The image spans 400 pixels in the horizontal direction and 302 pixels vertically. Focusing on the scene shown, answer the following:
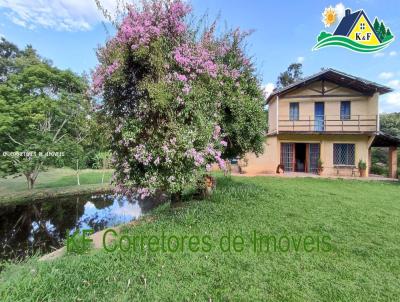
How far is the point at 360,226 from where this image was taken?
5051 millimetres

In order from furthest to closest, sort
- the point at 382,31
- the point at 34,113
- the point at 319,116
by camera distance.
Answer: the point at 319,116, the point at 382,31, the point at 34,113

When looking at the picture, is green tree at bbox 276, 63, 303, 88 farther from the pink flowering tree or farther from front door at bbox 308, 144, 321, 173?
the pink flowering tree

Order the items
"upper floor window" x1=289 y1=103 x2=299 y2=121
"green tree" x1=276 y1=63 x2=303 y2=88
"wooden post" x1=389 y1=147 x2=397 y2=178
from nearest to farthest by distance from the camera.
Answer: "wooden post" x1=389 y1=147 x2=397 y2=178, "upper floor window" x1=289 y1=103 x2=299 y2=121, "green tree" x1=276 y1=63 x2=303 y2=88

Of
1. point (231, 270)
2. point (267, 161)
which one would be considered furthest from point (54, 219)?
point (267, 161)

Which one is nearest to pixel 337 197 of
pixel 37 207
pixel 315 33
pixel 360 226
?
pixel 360 226

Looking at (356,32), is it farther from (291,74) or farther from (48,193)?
(291,74)

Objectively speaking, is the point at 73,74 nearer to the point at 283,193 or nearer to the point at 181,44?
the point at 181,44

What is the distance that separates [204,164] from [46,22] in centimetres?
1047

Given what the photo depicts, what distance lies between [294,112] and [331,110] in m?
2.17

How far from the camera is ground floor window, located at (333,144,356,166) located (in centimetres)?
1468

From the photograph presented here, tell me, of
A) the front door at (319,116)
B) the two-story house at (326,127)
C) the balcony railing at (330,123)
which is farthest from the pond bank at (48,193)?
the front door at (319,116)

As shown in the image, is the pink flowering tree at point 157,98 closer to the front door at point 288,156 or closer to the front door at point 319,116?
the front door at point 288,156

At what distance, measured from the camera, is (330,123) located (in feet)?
49.1

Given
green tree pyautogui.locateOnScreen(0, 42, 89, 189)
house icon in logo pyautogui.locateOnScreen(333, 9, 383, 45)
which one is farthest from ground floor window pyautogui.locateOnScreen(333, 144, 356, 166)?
green tree pyautogui.locateOnScreen(0, 42, 89, 189)
